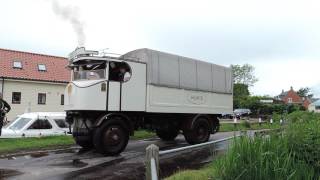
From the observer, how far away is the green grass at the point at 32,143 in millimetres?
15098

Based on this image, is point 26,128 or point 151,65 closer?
point 151,65

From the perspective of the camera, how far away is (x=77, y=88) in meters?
13.8

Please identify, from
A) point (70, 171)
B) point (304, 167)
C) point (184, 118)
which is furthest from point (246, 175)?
point (184, 118)

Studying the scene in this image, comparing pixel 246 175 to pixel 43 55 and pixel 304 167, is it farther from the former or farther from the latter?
pixel 43 55

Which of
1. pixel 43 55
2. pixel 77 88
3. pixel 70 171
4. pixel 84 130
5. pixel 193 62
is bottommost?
pixel 70 171

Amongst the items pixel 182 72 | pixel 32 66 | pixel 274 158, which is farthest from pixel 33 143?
pixel 32 66

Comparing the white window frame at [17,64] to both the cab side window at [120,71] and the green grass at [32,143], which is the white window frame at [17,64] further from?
the cab side window at [120,71]

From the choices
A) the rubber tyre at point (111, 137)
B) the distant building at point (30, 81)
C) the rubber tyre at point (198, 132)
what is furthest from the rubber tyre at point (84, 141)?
the distant building at point (30, 81)

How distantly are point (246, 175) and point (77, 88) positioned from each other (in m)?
8.87

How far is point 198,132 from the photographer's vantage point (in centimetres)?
1719

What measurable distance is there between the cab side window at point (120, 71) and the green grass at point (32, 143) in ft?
12.2

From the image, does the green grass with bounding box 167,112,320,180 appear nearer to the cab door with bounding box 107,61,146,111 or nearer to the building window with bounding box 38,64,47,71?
the cab door with bounding box 107,61,146,111

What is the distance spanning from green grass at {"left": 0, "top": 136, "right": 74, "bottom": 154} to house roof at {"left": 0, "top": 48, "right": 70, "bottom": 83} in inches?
927

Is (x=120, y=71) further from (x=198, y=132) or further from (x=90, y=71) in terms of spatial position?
(x=198, y=132)
